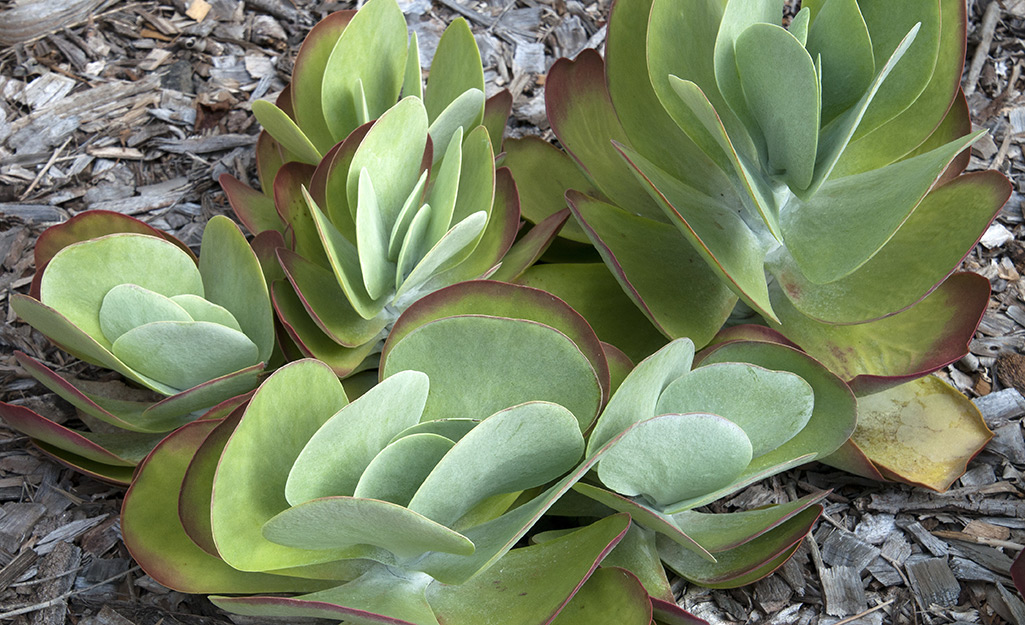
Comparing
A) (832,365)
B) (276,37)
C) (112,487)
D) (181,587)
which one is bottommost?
(112,487)

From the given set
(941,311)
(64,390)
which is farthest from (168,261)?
(941,311)

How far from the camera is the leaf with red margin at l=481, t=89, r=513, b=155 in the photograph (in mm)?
1192

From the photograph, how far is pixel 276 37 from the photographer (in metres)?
1.56

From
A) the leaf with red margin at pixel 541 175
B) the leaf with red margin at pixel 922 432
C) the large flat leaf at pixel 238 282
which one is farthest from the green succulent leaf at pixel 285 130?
the leaf with red margin at pixel 922 432

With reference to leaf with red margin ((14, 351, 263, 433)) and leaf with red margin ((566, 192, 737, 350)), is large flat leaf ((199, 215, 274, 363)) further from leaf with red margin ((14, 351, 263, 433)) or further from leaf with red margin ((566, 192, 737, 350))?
leaf with red margin ((566, 192, 737, 350))

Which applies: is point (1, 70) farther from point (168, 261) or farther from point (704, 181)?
point (704, 181)

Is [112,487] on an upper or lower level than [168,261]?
lower

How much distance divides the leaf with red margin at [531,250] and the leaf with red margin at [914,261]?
11.1 inches

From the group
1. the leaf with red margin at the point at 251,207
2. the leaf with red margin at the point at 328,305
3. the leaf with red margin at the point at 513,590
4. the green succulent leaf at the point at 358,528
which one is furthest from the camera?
the leaf with red margin at the point at 251,207

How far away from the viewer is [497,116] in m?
1.20

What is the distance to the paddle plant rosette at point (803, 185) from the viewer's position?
34.2 inches

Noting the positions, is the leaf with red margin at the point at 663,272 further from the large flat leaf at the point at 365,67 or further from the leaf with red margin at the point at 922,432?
the large flat leaf at the point at 365,67

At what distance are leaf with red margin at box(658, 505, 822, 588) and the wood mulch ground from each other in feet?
0.18

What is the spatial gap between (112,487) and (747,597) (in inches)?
31.3
